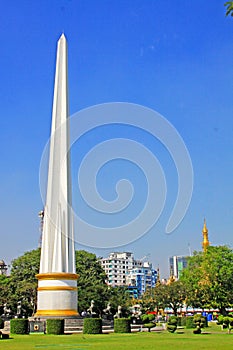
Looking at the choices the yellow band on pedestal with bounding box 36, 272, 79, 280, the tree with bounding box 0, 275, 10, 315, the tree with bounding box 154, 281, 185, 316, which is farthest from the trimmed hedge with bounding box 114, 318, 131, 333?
the tree with bounding box 154, 281, 185, 316

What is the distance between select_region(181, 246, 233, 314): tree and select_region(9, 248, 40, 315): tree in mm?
19383

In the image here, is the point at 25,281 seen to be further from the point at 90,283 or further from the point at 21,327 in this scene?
the point at 21,327

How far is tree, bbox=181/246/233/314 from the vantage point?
185 ft

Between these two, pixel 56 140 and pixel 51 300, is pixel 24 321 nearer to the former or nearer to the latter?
pixel 51 300

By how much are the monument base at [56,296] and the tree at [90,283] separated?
73.8 feet

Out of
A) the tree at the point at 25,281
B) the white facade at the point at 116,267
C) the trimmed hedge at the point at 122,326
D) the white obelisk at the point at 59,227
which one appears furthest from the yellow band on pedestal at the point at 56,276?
the white facade at the point at 116,267

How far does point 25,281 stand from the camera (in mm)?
55156

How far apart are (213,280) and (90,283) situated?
1434 cm

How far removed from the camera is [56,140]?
3550 centimetres

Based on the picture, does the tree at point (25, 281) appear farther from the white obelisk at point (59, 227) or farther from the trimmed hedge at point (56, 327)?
the trimmed hedge at point (56, 327)

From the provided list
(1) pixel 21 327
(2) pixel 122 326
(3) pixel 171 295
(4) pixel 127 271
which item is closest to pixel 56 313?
(1) pixel 21 327

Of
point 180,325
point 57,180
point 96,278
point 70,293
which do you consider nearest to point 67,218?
point 57,180

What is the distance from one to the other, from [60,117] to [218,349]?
72.1ft

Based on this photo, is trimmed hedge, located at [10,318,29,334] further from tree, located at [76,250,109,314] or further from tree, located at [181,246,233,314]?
tree, located at [181,246,233,314]
